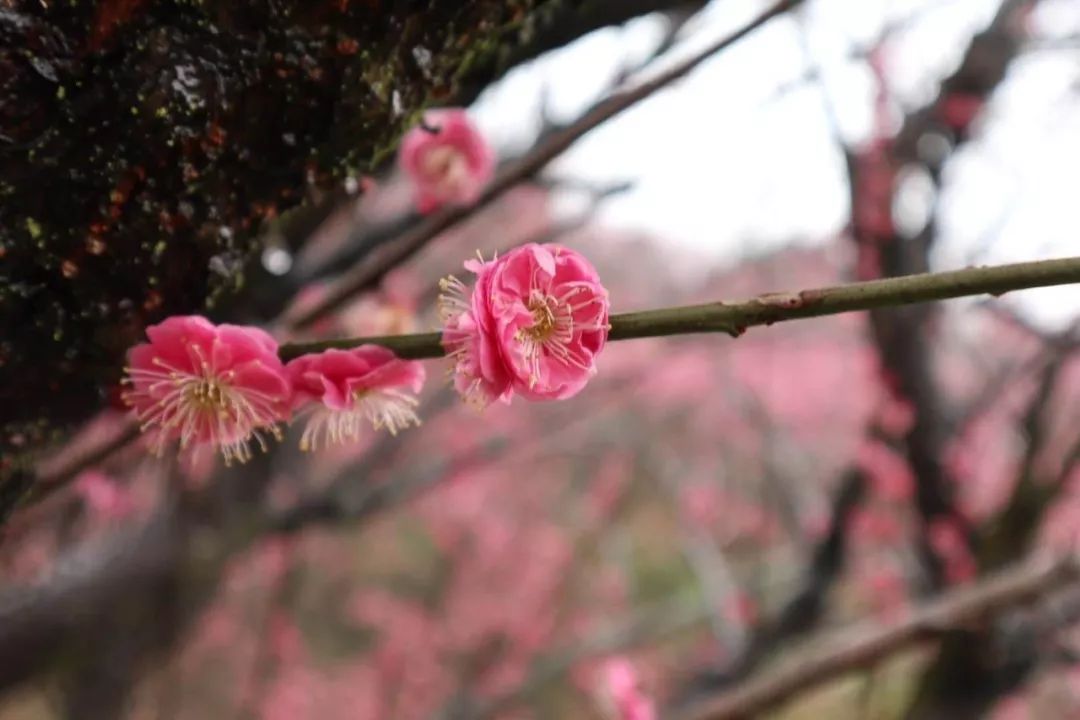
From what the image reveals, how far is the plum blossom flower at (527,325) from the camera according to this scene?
2.33 feet

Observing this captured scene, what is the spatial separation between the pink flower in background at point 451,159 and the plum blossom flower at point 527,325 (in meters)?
0.63

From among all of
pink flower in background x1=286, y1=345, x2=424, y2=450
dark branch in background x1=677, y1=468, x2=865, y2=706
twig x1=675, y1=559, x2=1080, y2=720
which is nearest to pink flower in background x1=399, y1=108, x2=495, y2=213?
pink flower in background x1=286, y1=345, x2=424, y2=450

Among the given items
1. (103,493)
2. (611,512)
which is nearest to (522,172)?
(103,493)

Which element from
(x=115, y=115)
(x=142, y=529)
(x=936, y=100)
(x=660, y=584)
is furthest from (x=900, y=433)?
(x=660, y=584)

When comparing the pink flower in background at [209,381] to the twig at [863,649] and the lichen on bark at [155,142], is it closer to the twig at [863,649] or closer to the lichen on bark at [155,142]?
the lichen on bark at [155,142]

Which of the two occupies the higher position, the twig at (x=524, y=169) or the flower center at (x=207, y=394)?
the twig at (x=524, y=169)

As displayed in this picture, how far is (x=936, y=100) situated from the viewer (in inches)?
126

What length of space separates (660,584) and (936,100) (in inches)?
250

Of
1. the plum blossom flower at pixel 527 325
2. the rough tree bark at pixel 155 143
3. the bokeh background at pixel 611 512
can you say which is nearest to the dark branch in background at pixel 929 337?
the bokeh background at pixel 611 512

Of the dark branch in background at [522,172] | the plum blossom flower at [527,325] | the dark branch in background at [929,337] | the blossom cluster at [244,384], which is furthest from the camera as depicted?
the dark branch in background at [929,337]

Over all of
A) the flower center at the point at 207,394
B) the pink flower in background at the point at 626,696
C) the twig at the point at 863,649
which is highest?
the flower center at the point at 207,394

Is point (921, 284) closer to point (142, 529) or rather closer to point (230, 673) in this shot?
point (142, 529)

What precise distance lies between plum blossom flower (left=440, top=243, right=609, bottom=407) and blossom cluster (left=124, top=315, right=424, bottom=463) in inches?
3.9

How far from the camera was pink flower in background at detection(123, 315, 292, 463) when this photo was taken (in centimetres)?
82
